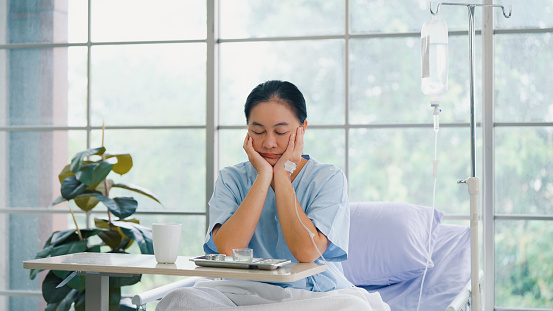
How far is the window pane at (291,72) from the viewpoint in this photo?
126 inches

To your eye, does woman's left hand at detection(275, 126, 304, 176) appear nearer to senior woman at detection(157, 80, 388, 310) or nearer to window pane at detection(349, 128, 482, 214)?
senior woman at detection(157, 80, 388, 310)

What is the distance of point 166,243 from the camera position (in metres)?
1.62

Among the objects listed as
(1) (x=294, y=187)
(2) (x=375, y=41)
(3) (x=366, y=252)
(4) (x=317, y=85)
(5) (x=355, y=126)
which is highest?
(2) (x=375, y=41)

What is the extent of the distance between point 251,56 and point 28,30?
4.12 feet

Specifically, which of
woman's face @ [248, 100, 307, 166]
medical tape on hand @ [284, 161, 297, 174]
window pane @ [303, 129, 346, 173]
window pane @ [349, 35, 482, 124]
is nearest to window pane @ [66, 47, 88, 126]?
window pane @ [303, 129, 346, 173]

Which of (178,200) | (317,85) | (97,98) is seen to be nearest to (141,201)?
(178,200)

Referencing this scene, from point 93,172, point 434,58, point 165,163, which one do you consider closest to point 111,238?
point 93,172

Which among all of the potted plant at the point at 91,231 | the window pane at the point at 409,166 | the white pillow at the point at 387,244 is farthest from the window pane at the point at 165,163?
the white pillow at the point at 387,244

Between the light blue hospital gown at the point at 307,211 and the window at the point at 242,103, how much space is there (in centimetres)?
111

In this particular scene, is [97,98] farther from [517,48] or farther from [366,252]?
[517,48]

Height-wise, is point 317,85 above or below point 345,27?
below

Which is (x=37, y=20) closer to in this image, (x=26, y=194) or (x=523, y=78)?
(x=26, y=194)

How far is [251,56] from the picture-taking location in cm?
329

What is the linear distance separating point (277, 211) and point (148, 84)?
1.67m
